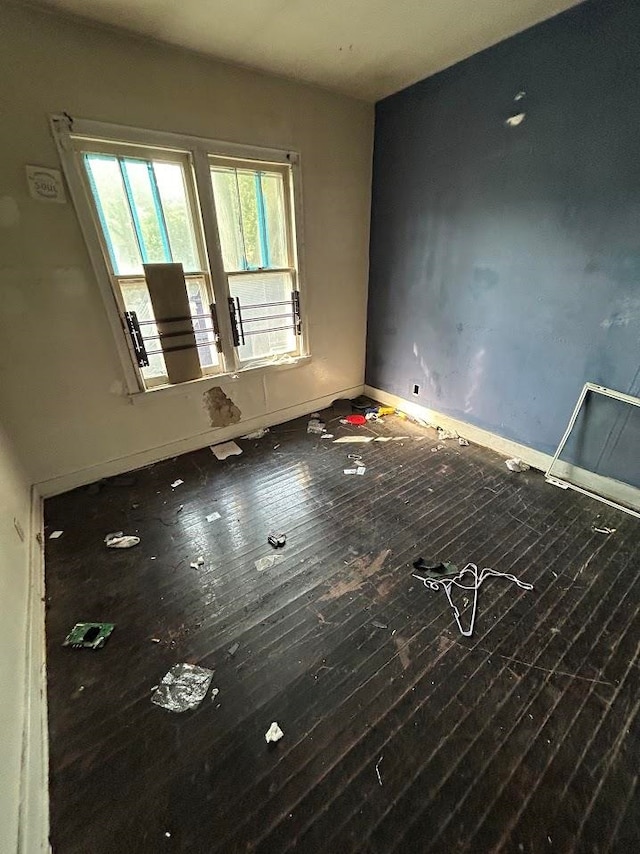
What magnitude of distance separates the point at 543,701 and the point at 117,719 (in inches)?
62.5

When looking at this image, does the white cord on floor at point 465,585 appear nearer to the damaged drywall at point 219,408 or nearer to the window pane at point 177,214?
the damaged drywall at point 219,408

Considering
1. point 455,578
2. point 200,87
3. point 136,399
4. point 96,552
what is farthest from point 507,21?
point 96,552

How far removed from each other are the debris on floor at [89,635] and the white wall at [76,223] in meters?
1.24

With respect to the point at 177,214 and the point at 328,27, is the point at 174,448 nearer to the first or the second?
the point at 177,214

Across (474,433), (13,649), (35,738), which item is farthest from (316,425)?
(35,738)

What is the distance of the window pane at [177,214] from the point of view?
7.52 ft

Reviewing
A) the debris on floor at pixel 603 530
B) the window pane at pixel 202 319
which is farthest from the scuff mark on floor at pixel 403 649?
the window pane at pixel 202 319

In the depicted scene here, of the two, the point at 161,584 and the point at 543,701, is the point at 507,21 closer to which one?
the point at 543,701

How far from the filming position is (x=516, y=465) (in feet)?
8.70

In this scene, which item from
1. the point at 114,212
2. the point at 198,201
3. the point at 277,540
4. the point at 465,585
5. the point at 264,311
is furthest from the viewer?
the point at 264,311

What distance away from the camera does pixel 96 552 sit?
6.57ft

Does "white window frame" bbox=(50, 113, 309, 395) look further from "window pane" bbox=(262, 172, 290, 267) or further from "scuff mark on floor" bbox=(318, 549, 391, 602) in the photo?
"scuff mark on floor" bbox=(318, 549, 391, 602)

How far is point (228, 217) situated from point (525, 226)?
80.9 inches

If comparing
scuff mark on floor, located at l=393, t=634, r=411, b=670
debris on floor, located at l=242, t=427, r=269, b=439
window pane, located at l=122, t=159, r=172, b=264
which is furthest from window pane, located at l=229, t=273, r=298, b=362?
scuff mark on floor, located at l=393, t=634, r=411, b=670
